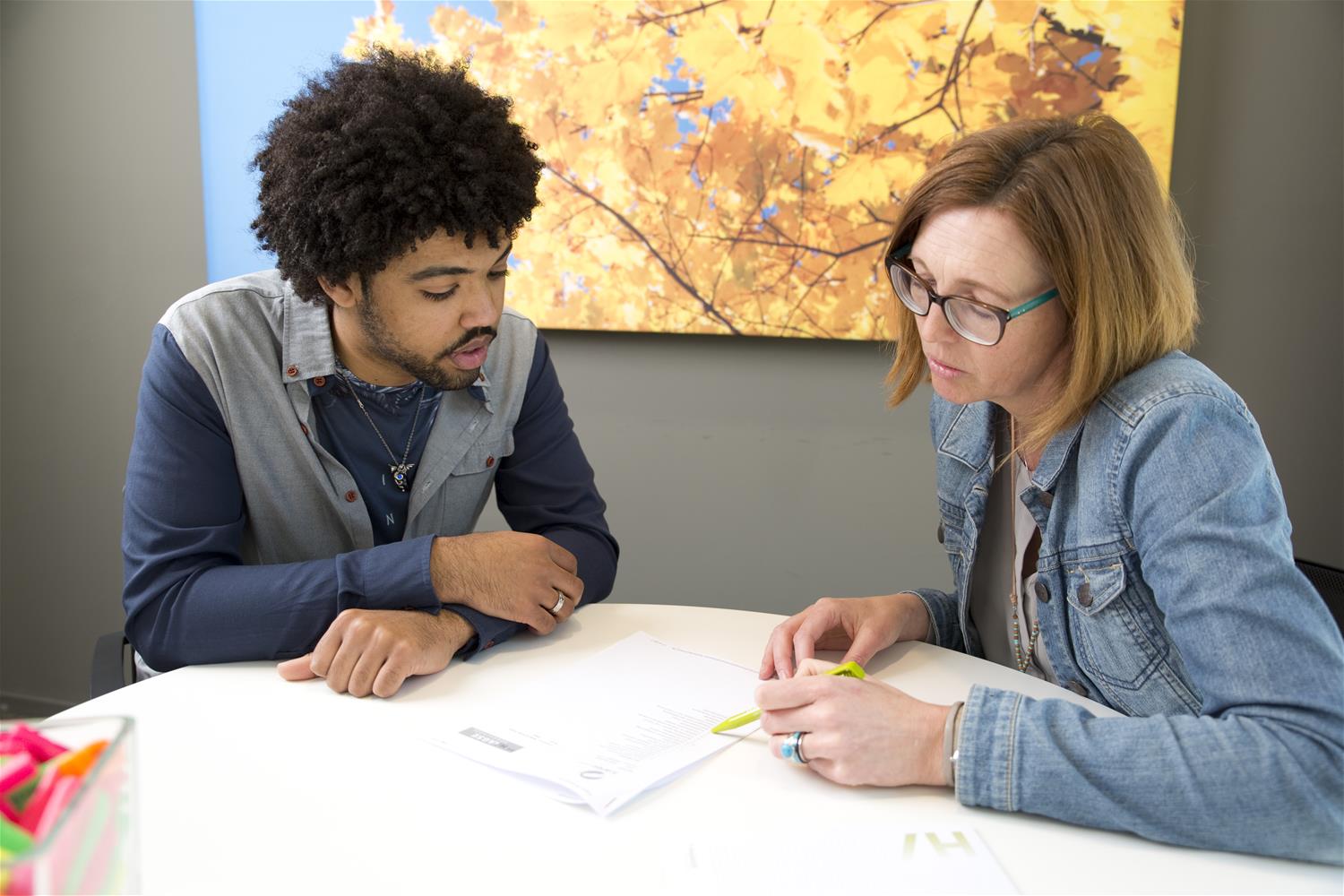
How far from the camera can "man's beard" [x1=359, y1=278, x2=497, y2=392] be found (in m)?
1.56

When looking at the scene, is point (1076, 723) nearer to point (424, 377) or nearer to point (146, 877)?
point (146, 877)

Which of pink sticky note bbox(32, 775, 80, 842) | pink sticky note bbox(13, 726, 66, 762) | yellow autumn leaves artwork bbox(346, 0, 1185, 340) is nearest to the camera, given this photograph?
pink sticky note bbox(32, 775, 80, 842)

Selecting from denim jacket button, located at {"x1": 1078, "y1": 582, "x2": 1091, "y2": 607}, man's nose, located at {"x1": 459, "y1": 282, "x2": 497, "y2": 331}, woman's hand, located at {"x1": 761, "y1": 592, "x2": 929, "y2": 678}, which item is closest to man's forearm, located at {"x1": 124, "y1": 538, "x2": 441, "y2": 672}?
man's nose, located at {"x1": 459, "y1": 282, "x2": 497, "y2": 331}

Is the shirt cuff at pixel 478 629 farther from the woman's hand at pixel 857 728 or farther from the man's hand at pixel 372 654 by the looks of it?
the woman's hand at pixel 857 728

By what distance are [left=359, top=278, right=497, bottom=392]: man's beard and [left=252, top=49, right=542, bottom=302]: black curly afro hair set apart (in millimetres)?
63

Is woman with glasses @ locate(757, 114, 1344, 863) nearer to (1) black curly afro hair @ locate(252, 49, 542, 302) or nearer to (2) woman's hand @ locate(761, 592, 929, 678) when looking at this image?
(2) woman's hand @ locate(761, 592, 929, 678)

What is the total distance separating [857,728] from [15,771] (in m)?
0.72

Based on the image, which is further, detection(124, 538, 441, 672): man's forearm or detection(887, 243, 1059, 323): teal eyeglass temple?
detection(124, 538, 441, 672): man's forearm

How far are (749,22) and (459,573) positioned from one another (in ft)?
5.19

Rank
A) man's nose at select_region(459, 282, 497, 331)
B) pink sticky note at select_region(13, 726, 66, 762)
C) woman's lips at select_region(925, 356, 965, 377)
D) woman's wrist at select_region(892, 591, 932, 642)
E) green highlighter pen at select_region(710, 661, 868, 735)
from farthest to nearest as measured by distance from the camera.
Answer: man's nose at select_region(459, 282, 497, 331) < woman's wrist at select_region(892, 591, 932, 642) < woman's lips at select_region(925, 356, 965, 377) < green highlighter pen at select_region(710, 661, 868, 735) < pink sticky note at select_region(13, 726, 66, 762)

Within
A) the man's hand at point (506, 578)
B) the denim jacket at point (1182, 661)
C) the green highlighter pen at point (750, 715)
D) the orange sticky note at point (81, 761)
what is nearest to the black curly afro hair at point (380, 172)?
the man's hand at point (506, 578)

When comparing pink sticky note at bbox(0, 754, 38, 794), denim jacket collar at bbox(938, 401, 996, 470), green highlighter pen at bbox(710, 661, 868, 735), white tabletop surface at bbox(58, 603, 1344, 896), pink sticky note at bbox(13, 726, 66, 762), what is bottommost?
white tabletop surface at bbox(58, 603, 1344, 896)

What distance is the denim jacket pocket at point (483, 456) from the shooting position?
67.1 inches

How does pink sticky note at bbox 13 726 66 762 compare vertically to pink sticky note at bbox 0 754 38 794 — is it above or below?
below
